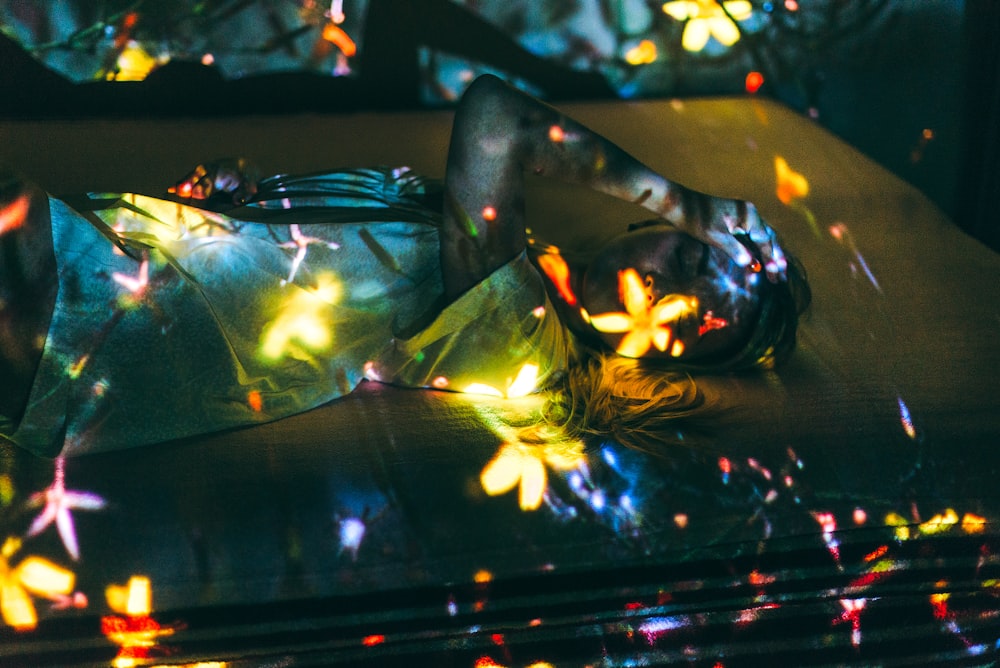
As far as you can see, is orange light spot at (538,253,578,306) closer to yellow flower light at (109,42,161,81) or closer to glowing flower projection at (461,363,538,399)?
glowing flower projection at (461,363,538,399)

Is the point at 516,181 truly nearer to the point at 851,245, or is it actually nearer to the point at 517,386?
the point at 517,386

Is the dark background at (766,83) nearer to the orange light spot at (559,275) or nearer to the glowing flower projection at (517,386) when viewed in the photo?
the orange light spot at (559,275)

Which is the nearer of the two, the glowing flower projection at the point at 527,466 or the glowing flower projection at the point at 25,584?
the glowing flower projection at the point at 25,584

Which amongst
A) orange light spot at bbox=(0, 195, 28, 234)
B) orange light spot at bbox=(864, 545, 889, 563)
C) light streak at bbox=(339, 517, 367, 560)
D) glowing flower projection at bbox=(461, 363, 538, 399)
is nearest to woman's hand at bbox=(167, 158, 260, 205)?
orange light spot at bbox=(0, 195, 28, 234)

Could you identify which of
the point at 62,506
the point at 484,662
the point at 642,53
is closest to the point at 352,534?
the point at 484,662

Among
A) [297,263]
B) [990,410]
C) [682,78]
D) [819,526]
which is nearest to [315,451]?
[297,263]

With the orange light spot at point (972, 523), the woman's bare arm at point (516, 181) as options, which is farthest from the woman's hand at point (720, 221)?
the orange light spot at point (972, 523)

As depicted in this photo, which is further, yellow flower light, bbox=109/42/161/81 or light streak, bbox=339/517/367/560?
yellow flower light, bbox=109/42/161/81
